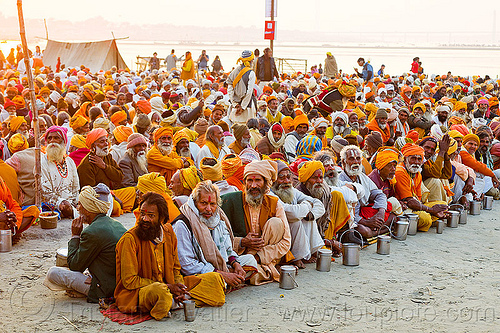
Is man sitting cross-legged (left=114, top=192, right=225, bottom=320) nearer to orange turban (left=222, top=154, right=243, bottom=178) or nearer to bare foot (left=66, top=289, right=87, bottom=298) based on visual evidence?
bare foot (left=66, top=289, right=87, bottom=298)

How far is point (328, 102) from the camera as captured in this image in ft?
35.9

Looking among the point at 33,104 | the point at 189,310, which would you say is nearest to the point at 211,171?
the point at 189,310

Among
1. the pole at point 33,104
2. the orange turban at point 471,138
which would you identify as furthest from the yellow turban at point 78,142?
the orange turban at point 471,138

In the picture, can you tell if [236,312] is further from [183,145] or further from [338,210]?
[183,145]

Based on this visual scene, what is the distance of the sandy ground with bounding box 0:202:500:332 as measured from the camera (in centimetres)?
409

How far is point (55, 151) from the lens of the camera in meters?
6.29

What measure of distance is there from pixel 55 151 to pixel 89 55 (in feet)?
65.4

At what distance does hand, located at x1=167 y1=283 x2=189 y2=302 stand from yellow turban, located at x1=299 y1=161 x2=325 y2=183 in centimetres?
178

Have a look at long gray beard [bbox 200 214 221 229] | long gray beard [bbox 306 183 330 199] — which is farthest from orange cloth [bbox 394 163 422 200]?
long gray beard [bbox 200 214 221 229]

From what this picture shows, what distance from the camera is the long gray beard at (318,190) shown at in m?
5.47

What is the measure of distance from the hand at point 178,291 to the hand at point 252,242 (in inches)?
33.0

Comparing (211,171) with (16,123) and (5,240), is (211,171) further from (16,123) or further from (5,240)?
(16,123)

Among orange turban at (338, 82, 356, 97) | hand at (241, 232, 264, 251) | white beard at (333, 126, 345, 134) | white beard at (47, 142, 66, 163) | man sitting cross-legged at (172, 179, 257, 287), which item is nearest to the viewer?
man sitting cross-legged at (172, 179, 257, 287)

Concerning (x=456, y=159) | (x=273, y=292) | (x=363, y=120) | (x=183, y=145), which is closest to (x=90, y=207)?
(x=273, y=292)
